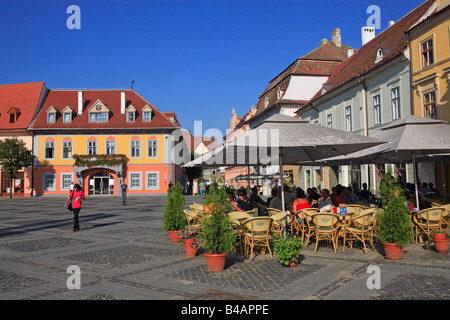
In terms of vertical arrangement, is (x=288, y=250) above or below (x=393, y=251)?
above

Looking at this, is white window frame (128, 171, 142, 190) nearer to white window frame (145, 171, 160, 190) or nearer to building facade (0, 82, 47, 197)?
white window frame (145, 171, 160, 190)

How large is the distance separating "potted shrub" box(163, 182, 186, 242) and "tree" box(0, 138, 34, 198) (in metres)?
34.7

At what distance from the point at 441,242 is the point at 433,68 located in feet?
44.4

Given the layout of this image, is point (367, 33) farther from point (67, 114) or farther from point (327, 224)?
point (67, 114)

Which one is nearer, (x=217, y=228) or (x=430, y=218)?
(x=217, y=228)

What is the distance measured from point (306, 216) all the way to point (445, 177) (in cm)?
1295

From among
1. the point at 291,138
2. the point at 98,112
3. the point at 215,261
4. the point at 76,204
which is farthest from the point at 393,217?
the point at 98,112

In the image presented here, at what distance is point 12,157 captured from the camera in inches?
1537

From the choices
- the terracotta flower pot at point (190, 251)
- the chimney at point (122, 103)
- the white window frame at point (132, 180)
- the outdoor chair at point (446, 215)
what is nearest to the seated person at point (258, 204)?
the terracotta flower pot at point (190, 251)

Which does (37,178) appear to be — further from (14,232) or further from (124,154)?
(14,232)

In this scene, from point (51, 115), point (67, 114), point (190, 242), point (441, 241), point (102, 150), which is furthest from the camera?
point (67, 114)

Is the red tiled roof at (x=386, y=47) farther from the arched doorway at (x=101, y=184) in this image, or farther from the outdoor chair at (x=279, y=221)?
the arched doorway at (x=101, y=184)

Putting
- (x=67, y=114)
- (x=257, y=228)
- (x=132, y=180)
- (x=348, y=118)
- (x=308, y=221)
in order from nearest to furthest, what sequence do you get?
1. (x=257, y=228)
2. (x=308, y=221)
3. (x=348, y=118)
4. (x=132, y=180)
5. (x=67, y=114)
